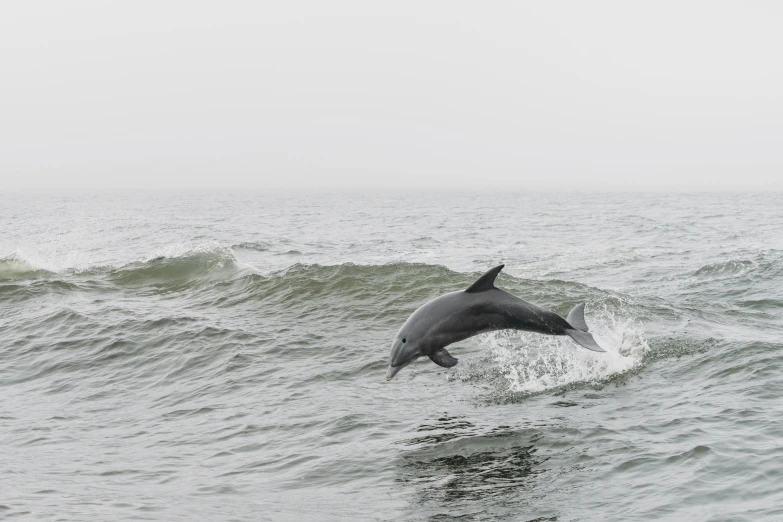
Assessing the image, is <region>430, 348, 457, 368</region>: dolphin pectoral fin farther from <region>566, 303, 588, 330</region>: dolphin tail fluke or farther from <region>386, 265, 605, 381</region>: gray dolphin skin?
<region>566, 303, 588, 330</region>: dolphin tail fluke

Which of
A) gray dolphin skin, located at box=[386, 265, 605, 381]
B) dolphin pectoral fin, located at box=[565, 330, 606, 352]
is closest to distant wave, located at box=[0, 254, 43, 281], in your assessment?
gray dolphin skin, located at box=[386, 265, 605, 381]

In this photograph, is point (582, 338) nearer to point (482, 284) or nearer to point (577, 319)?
point (577, 319)

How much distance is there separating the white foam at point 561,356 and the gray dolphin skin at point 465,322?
4.53ft

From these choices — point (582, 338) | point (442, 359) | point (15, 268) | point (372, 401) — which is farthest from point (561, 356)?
point (15, 268)

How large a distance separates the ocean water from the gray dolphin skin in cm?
96

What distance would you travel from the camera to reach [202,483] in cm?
873

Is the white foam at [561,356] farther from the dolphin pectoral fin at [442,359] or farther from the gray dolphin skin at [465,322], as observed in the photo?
the dolphin pectoral fin at [442,359]

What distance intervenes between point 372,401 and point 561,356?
3.50 metres

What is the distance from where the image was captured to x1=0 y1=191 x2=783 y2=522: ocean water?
7.91m

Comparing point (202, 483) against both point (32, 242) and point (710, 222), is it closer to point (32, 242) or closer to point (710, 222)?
point (32, 242)

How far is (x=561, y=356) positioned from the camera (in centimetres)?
1309

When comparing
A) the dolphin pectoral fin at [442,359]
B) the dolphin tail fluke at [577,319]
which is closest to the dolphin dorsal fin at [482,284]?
the dolphin pectoral fin at [442,359]

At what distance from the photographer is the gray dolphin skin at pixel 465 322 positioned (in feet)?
31.2

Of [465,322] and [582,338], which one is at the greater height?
[465,322]
